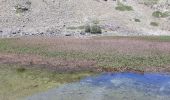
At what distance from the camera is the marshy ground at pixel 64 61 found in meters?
29.4

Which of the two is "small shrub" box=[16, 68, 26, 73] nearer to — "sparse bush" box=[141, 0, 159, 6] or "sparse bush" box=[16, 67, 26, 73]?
"sparse bush" box=[16, 67, 26, 73]

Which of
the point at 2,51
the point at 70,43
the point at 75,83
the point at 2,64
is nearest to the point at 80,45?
the point at 70,43

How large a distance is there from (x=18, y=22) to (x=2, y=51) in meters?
24.1

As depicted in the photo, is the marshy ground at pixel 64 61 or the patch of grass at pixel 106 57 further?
the patch of grass at pixel 106 57

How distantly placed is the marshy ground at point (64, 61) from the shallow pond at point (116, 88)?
128cm

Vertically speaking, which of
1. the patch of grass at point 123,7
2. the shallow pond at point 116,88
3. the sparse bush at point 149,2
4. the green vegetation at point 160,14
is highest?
the sparse bush at point 149,2

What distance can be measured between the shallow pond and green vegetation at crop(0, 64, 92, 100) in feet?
3.36

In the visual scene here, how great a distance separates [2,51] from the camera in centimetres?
4178

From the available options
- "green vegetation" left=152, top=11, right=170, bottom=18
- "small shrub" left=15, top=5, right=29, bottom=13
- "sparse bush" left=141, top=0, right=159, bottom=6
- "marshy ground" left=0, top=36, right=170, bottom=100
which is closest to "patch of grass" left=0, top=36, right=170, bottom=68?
"marshy ground" left=0, top=36, right=170, bottom=100

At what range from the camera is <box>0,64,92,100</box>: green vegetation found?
26.1 metres

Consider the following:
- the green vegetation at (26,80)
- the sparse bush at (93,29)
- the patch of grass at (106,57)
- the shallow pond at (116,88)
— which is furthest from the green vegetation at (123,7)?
the shallow pond at (116,88)

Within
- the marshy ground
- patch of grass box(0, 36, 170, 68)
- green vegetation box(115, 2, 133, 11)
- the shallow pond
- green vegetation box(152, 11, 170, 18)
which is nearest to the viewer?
the shallow pond

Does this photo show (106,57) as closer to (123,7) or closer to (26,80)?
(26,80)

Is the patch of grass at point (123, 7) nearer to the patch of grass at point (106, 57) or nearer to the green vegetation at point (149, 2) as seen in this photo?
the green vegetation at point (149, 2)
